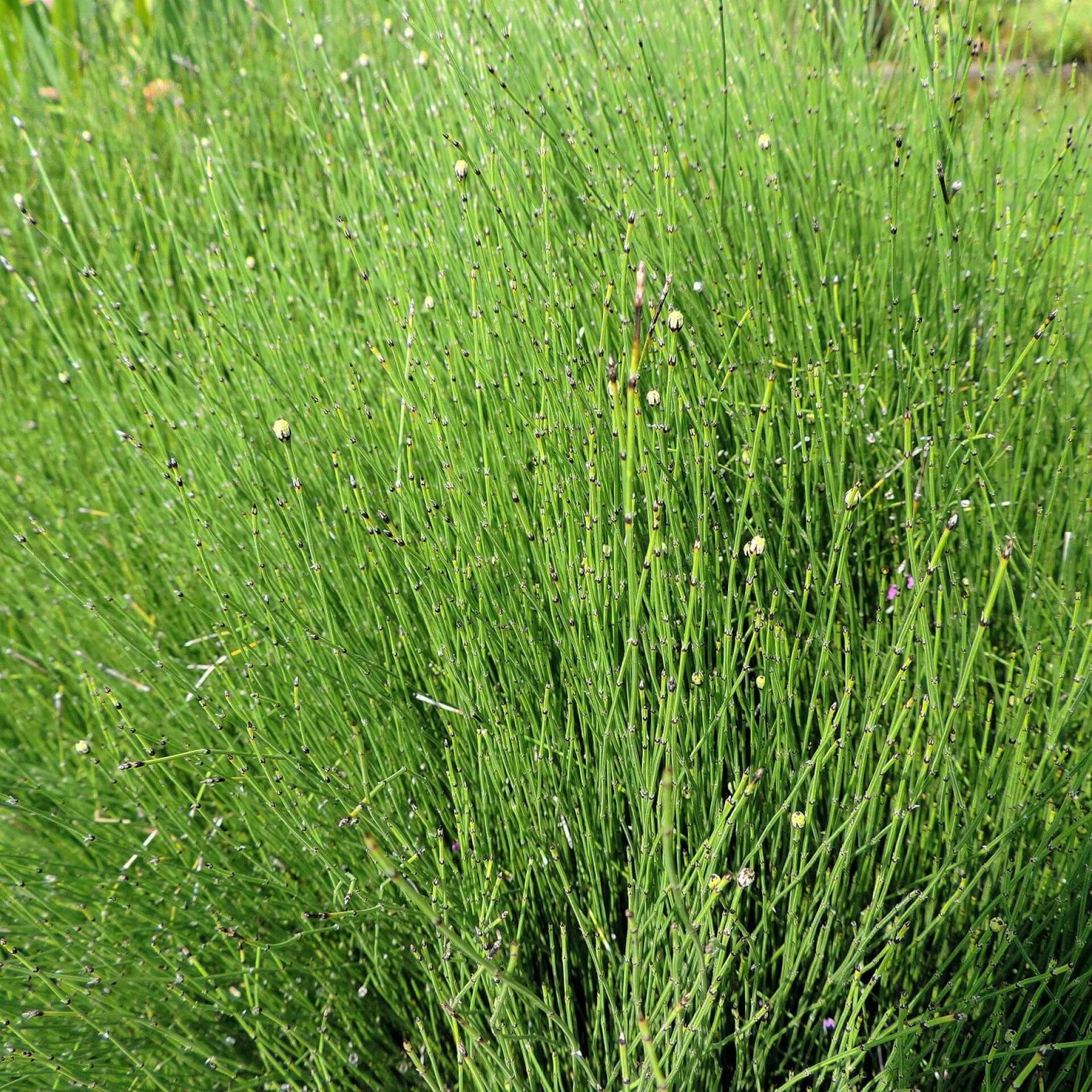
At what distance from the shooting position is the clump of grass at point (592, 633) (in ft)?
3.80

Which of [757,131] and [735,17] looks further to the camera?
[735,17]

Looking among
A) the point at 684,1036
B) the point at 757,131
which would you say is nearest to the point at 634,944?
the point at 684,1036

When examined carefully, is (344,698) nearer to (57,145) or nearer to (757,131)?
(757,131)

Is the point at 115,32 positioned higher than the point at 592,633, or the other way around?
the point at 115,32

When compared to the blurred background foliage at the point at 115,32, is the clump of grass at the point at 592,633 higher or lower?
lower

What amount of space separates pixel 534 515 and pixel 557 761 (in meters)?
0.36

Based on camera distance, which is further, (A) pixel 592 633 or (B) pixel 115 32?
(B) pixel 115 32

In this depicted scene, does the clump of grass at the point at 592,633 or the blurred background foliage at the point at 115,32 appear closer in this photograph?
the clump of grass at the point at 592,633

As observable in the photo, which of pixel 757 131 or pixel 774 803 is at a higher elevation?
pixel 757 131

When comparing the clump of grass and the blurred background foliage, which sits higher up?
the blurred background foliage

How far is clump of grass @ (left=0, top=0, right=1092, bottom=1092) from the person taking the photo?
1157 millimetres

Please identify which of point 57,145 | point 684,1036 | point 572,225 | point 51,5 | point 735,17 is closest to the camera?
point 684,1036

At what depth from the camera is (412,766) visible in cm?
141

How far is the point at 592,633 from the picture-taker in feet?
4.26
